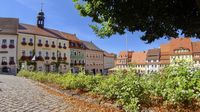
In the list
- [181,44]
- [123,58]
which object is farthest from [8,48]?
[123,58]

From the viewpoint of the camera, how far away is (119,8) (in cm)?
1052

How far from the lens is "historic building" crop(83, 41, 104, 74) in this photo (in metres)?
89.8

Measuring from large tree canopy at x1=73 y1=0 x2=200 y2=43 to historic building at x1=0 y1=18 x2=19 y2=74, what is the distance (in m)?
52.3

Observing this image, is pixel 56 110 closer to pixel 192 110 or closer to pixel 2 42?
pixel 192 110

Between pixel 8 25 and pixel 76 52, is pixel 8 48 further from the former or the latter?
pixel 76 52

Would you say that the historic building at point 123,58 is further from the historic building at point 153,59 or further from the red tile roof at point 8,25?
the red tile roof at point 8,25

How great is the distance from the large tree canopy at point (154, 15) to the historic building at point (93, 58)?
76.5 m

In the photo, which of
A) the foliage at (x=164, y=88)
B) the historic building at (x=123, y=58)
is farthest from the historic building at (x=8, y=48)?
the foliage at (x=164, y=88)

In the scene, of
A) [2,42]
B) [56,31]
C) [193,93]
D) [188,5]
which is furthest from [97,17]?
[56,31]

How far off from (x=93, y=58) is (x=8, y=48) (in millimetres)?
32582

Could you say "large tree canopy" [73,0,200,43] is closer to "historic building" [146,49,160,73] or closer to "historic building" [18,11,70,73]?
"historic building" [18,11,70,73]

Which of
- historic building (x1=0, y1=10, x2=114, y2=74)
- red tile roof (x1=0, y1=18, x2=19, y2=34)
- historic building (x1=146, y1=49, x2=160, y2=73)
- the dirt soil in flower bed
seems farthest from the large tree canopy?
historic building (x1=146, y1=49, x2=160, y2=73)

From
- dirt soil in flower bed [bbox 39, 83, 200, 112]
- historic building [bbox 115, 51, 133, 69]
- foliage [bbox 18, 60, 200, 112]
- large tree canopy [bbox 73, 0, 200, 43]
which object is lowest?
dirt soil in flower bed [bbox 39, 83, 200, 112]

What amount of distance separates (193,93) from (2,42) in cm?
5924
